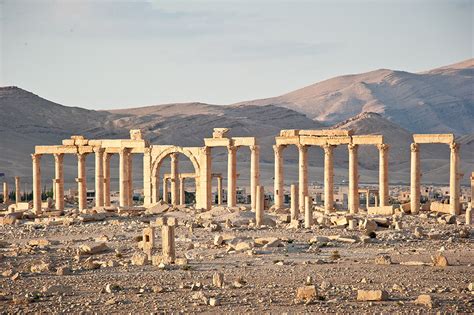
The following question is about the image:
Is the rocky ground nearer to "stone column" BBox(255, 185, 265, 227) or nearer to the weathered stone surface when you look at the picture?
the weathered stone surface

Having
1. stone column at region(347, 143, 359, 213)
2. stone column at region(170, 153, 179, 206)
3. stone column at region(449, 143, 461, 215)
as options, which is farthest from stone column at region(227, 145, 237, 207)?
stone column at region(449, 143, 461, 215)

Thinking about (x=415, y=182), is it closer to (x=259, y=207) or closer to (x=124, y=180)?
(x=259, y=207)

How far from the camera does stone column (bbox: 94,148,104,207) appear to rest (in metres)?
62.5

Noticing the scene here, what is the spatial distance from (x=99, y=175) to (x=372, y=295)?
3943 centimetres

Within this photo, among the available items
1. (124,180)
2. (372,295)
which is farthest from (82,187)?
(372,295)

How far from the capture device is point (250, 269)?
31.5 m

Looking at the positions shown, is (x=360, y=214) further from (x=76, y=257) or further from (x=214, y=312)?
(x=214, y=312)

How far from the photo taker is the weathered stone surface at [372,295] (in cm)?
2534

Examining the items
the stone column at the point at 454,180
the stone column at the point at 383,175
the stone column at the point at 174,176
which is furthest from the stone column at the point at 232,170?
the stone column at the point at 454,180

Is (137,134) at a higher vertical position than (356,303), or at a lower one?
higher

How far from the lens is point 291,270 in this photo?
102 ft

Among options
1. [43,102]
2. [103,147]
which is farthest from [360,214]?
[43,102]

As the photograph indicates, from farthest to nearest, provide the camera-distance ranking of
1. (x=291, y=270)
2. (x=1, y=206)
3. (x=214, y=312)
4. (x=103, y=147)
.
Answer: (x=1, y=206), (x=103, y=147), (x=291, y=270), (x=214, y=312)

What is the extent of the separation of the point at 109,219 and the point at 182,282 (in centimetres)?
2601
